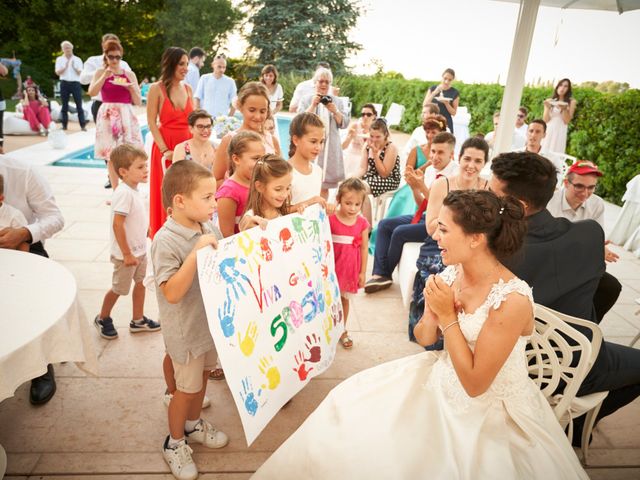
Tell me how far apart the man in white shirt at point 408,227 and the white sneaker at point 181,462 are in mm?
2413

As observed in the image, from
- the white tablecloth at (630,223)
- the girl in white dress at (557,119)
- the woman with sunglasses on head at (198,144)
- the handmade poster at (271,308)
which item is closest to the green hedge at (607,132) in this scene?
the girl in white dress at (557,119)

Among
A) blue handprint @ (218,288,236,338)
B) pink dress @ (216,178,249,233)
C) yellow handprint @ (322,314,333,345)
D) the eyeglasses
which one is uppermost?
the eyeglasses

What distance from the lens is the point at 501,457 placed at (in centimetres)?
149

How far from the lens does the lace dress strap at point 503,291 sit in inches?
64.1

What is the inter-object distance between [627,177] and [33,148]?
444 inches

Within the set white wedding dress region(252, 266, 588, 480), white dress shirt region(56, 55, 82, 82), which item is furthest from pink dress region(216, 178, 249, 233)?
white dress shirt region(56, 55, 82, 82)

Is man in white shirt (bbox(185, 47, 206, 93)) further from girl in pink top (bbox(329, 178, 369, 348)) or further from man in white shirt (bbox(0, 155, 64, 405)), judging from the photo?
girl in pink top (bbox(329, 178, 369, 348))

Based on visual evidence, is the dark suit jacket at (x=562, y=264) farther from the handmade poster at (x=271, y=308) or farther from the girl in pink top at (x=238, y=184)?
the girl in pink top at (x=238, y=184)

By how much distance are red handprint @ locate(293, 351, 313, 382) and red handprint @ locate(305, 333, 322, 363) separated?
45 millimetres

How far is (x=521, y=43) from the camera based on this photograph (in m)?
4.03

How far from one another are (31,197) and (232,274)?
1617 millimetres

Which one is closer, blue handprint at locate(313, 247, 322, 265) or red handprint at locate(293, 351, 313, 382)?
red handprint at locate(293, 351, 313, 382)

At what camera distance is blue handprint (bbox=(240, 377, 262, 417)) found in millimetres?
1942

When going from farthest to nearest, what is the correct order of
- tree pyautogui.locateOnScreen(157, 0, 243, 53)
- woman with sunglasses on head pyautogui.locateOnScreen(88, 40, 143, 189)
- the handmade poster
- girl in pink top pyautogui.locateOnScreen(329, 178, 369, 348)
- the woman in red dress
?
tree pyautogui.locateOnScreen(157, 0, 243, 53), woman with sunglasses on head pyautogui.locateOnScreen(88, 40, 143, 189), the woman in red dress, girl in pink top pyautogui.locateOnScreen(329, 178, 369, 348), the handmade poster
